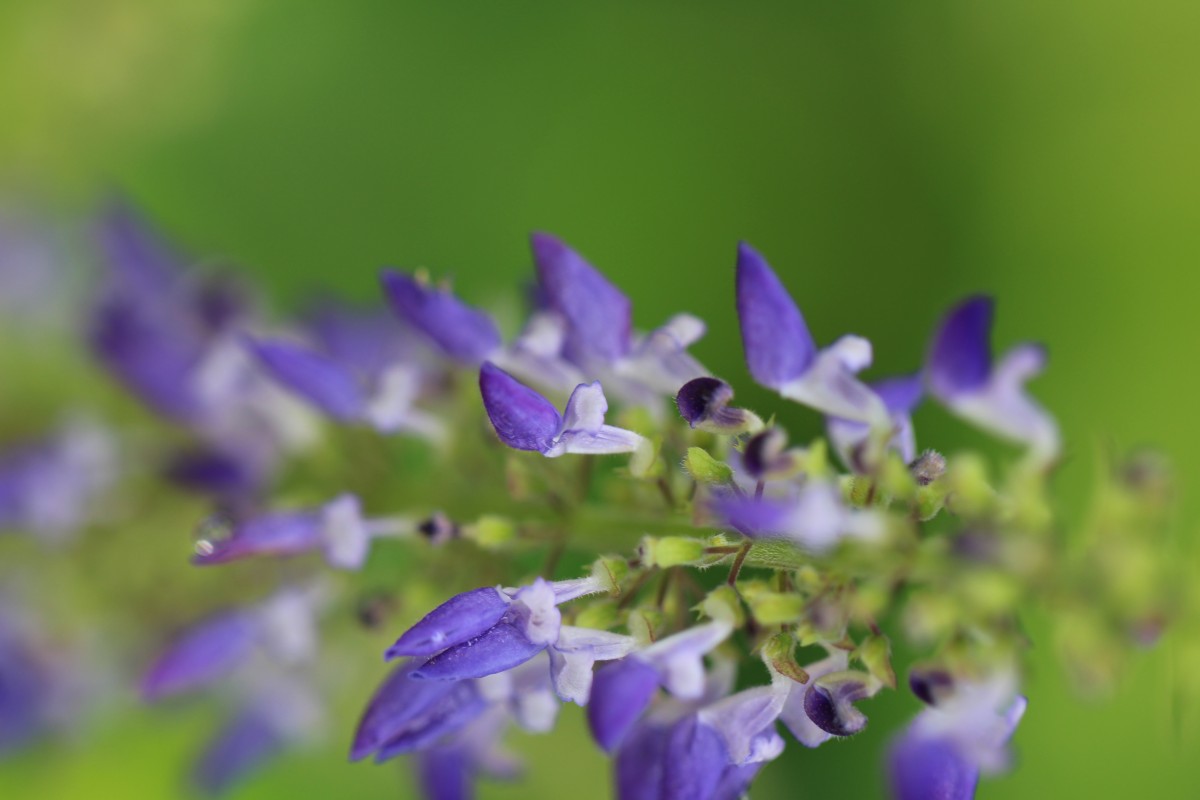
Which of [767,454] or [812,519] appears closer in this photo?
[812,519]

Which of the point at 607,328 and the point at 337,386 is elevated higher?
the point at 607,328

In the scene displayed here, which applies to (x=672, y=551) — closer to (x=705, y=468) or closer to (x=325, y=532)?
(x=705, y=468)


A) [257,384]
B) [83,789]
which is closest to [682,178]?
[257,384]

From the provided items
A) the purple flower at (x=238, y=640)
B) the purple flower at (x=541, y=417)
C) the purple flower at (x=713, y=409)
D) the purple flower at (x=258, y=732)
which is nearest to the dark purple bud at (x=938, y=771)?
the purple flower at (x=713, y=409)

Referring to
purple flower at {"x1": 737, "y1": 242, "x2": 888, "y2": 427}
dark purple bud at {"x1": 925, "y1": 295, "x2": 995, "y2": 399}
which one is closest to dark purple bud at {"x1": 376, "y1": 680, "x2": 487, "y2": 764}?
purple flower at {"x1": 737, "y1": 242, "x2": 888, "y2": 427}

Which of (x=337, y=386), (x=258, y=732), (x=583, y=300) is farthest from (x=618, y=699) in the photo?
(x=258, y=732)

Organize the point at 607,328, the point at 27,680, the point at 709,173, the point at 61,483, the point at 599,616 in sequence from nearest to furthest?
the point at 599,616
the point at 607,328
the point at 61,483
the point at 27,680
the point at 709,173

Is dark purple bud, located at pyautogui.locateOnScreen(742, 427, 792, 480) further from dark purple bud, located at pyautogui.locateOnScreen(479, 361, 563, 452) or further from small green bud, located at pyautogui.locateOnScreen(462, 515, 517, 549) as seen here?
small green bud, located at pyautogui.locateOnScreen(462, 515, 517, 549)
